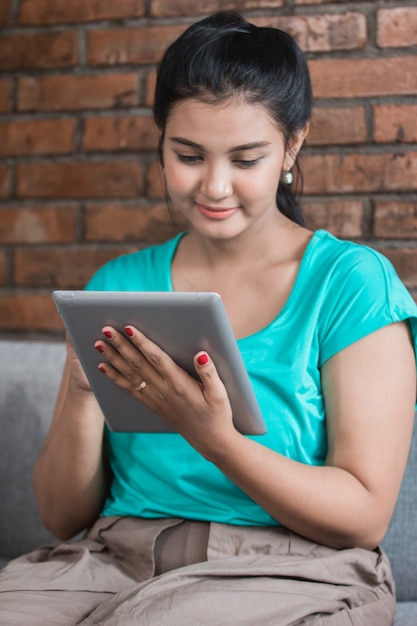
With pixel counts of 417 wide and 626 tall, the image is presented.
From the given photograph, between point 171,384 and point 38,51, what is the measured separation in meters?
1.13

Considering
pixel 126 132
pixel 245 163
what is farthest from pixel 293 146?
pixel 126 132

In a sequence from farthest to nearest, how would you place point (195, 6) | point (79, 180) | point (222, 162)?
point (79, 180) → point (195, 6) → point (222, 162)

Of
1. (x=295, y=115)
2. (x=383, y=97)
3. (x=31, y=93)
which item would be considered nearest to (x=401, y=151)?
(x=383, y=97)

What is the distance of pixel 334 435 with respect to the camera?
1187 millimetres

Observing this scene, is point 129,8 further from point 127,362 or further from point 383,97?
point 127,362

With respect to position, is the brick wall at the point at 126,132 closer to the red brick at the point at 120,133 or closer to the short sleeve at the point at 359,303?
the red brick at the point at 120,133

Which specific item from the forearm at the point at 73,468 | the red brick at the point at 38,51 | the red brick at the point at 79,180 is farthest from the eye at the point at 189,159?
the red brick at the point at 38,51

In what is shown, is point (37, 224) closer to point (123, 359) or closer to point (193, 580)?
point (123, 359)

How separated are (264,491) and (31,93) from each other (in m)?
1.19

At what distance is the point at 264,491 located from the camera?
1.09 meters

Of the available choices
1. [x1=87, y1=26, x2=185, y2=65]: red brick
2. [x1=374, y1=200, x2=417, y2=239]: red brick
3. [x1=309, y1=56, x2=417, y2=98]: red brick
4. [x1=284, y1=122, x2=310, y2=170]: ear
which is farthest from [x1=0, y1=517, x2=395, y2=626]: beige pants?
[x1=87, y1=26, x2=185, y2=65]: red brick

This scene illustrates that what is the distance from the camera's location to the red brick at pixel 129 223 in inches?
72.2

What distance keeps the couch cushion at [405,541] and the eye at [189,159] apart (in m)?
0.66

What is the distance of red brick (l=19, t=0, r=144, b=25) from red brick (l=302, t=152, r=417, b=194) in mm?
518
